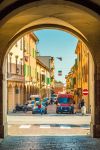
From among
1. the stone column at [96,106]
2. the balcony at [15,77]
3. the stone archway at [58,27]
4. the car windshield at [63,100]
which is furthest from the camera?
the car windshield at [63,100]

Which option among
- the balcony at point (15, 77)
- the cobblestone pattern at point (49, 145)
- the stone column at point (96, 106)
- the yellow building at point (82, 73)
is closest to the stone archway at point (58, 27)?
the stone column at point (96, 106)

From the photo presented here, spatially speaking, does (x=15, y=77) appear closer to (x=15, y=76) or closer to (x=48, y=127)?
(x=15, y=76)

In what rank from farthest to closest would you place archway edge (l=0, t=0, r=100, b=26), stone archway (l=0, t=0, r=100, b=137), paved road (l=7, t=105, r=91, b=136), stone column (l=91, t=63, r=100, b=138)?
paved road (l=7, t=105, r=91, b=136) → stone column (l=91, t=63, r=100, b=138) → stone archway (l=0, t=0, r=100, b=137) → archway edge (l=0, t=0, r=100, b=26)

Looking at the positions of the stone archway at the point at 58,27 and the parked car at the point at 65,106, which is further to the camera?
the parked car at the point at 65,106

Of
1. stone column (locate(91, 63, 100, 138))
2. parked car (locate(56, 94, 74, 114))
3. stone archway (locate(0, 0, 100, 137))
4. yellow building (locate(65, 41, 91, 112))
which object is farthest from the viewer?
yellow building (locate(65, 41, 91, 112))

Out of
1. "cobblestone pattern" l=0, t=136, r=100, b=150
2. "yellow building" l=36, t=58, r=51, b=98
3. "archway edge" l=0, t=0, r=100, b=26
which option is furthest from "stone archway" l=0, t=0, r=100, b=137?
"yellow building" l=36, t=58, r=51, b=98

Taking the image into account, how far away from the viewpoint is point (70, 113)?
51.5 meters

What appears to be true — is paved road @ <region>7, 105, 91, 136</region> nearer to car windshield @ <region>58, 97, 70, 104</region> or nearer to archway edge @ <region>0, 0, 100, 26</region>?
archway edge @ <region>0, 0, 100, 26</region>

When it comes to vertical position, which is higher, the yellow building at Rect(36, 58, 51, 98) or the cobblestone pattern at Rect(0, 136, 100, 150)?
the yellow building at Rect(36, 58, 51, 98)

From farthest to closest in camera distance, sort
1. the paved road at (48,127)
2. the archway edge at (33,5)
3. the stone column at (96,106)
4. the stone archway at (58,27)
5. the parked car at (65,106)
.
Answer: the parked car at (65,106), the paved road at (48,127), the stone column at (96,106), the stone archway at (58,27), the archway edge at (33,5)

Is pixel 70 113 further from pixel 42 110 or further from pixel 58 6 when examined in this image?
pixel 58 6

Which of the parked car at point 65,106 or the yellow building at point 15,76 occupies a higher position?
the yellow building at point 15,76

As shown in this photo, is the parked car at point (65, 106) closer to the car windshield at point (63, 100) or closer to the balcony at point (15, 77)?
the car windshield at point (63, 100)

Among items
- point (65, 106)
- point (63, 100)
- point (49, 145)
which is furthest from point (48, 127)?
point (63, 100)
